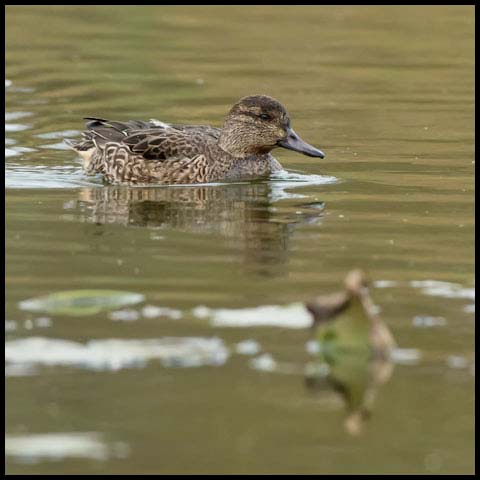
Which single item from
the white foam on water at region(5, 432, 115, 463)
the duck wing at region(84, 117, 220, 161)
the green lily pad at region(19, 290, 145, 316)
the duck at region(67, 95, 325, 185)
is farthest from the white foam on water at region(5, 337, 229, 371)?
the duck wing at region(84, 117, 220, 161)

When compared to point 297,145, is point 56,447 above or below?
below

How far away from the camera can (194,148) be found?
14719 mm

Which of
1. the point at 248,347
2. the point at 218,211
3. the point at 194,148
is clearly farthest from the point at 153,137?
the point at 248,347

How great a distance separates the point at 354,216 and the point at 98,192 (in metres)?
2.55

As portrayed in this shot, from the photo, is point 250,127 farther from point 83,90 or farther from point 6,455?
point 6,455

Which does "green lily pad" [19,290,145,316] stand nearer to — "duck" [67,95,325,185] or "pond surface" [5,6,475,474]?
"pond surface" [5,6,475,474]

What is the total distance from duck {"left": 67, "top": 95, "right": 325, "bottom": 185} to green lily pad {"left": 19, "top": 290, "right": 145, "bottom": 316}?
17.4ft

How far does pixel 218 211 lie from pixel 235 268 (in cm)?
262

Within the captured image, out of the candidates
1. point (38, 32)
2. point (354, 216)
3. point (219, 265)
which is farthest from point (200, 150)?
point (38, 32)

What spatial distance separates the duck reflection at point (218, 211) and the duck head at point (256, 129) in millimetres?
560

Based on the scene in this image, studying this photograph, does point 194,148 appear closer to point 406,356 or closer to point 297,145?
point 297,145

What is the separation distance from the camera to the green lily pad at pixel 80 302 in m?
9.02

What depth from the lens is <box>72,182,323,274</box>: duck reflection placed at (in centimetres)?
1154

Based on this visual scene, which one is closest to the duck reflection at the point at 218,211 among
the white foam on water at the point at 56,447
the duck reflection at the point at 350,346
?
the duck reflection at the point at 350,346
